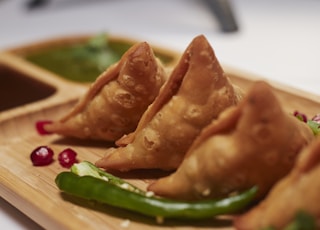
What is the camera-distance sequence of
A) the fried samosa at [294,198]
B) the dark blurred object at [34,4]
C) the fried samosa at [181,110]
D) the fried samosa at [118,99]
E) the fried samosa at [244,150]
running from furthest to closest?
the dark blurred object at [34,4]
the fried samosa at [118,99]
the fried samosa at [181,110]
the fried samosa at [244,150]
the fried samosa at [294,198]

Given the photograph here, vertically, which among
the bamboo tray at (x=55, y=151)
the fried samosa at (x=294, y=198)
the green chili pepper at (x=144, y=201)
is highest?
the fried samosa at (x=294, y=198)

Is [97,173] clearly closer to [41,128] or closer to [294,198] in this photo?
[41,128]

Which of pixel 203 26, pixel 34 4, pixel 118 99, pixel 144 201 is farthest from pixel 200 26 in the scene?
pixel 144 201

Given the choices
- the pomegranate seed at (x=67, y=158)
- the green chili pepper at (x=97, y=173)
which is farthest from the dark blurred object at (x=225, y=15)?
the green chili pepper at (x=97, y=173)

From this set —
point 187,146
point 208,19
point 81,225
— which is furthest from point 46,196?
point 208,19

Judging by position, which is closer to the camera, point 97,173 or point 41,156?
point 97,173

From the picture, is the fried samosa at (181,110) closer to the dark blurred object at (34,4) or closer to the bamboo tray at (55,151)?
the bamboo tray at (55,151)
